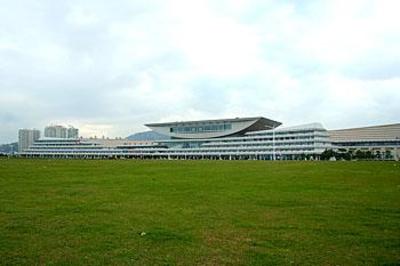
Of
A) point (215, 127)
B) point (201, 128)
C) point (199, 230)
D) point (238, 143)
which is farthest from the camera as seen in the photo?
point (201, 128)

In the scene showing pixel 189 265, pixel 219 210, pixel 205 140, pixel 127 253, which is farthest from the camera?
pixel 205 140

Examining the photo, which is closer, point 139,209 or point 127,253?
point 127,253

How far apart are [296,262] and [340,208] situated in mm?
6291

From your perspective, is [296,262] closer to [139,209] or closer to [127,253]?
[127,253]

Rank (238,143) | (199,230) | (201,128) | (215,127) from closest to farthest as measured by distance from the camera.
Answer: (199,230) → (238,143) → (215,127) → (201,128)

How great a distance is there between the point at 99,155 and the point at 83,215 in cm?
15114

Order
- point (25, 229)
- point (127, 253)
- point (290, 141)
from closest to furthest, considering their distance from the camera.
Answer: point (127, 253), point (25, 229), point (290, 141)

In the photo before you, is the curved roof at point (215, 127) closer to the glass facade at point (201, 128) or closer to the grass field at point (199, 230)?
the glass facade at point (201, 128)

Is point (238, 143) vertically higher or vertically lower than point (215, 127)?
lower

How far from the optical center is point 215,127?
479 feet

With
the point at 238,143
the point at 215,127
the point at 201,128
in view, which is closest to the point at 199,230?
the point at 238,143

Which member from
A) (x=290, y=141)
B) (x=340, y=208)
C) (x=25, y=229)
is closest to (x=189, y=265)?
(x=25, y=229)

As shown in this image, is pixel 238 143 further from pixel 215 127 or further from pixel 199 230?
pixel 199 230

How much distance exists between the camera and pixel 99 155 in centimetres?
15775
